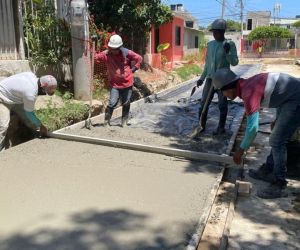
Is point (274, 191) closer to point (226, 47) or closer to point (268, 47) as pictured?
point (226, 47)

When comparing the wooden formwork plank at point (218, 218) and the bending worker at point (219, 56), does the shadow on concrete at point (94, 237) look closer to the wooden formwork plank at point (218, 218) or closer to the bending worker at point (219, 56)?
the wooden formwork plank at point (218, 218)

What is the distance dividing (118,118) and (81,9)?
2299mm

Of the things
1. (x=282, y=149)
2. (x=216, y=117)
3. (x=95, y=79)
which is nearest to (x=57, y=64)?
(x=95, y=79)

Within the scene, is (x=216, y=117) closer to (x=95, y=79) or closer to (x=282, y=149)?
(x=95, y=79)

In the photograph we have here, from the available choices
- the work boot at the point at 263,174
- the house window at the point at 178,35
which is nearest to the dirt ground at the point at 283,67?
the house window at the point at 178,35

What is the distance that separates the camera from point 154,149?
5516mm

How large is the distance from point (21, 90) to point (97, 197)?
1.95 meters

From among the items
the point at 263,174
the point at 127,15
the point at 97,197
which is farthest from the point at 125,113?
the point at 127,15

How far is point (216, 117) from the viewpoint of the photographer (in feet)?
26.5

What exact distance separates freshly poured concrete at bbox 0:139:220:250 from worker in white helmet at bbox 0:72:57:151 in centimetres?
47

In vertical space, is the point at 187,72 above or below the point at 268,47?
below

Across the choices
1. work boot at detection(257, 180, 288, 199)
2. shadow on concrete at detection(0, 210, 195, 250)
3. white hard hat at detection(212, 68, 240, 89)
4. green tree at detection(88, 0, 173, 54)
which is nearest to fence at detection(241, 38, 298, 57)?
green tree at detection(88, 0, 173, 54)

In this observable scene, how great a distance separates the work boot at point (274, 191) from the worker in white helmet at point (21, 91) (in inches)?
112

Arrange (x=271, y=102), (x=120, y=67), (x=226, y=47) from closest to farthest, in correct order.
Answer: (x=271, y=102) → (x=226, y=47) → (x=120, y=67)
